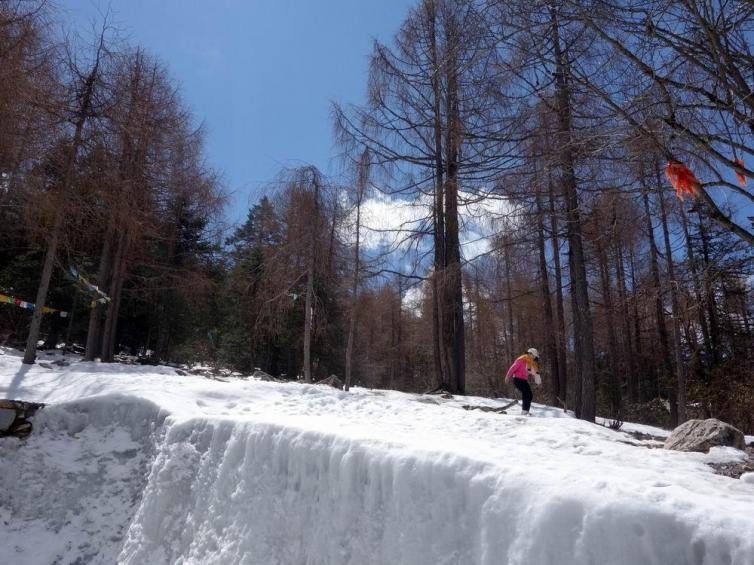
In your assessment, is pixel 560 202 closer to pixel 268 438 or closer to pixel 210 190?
pixel 268 438

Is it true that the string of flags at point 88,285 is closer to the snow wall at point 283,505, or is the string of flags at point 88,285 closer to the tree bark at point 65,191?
the tree bark at point 65,191

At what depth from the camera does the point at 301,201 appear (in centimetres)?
1220

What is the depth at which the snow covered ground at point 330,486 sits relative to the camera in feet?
7.72

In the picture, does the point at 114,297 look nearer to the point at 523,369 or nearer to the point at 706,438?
the point at 523,369

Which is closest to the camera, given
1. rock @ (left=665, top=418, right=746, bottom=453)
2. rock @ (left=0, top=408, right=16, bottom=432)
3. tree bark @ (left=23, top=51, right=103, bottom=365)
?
rock @ (left=665, top=418, right=746, bottom=453)

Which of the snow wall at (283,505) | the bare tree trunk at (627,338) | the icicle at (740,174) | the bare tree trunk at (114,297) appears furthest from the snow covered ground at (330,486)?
the bare tree trunk at (627,338)

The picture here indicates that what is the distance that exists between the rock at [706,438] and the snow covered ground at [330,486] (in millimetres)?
321

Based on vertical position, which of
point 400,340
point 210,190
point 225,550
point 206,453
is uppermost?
point 210,190

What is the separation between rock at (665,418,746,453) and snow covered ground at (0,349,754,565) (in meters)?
0.32

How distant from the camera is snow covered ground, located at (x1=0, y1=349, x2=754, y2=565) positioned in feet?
7.72

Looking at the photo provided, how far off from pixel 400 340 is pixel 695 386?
20924mm

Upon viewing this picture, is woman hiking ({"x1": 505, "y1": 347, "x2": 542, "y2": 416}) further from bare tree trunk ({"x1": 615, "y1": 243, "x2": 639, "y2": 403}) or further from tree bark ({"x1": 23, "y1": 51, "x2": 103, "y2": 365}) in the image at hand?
tree bark ({"x1": 23, "y1": 51, "x2": 103, "y2": 365})

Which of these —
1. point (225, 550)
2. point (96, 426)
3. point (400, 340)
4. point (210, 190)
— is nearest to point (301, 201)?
point (210, 190)

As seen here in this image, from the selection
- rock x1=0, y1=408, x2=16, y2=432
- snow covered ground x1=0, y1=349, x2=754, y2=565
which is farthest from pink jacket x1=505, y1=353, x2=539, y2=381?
rock x1=0, y1=408, x2=16, y2=432
